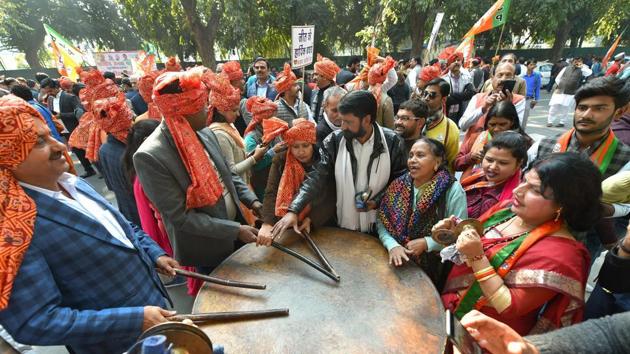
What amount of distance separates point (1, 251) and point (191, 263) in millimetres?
1309

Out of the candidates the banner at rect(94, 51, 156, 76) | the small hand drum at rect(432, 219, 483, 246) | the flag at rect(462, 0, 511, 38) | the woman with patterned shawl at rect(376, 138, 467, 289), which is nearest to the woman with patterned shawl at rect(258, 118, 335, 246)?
the woman with patterned shawl at rect(376, 138, 467, 289)

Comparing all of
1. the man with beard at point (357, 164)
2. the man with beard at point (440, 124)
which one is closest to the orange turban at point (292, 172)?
the man with beard at point (357, 164)

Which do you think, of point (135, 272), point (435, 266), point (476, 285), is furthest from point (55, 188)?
point (435, 266)

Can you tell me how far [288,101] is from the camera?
14.6ft

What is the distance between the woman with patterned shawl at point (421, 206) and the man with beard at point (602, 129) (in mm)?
760

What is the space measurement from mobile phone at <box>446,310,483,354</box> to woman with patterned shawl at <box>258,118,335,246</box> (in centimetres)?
141

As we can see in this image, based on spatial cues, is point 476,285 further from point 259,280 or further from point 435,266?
point 259,280

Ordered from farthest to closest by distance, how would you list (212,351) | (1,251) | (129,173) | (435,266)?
(129,173)
(435,266)
(212,351)
(1,251)

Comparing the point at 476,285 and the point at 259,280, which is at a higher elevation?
the point at 476,285

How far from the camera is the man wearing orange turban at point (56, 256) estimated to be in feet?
3.72

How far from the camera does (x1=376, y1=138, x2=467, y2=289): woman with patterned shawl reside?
1.99 meters

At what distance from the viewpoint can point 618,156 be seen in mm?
2117

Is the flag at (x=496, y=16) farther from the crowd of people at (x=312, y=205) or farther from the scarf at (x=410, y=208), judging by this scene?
the scarf at (x=410, y=208)

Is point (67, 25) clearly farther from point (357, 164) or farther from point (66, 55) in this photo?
point (357, 164)
